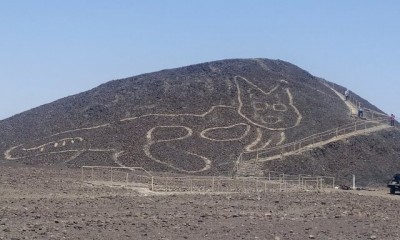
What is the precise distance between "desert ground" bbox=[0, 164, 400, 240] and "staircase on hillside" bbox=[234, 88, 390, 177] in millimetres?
19573

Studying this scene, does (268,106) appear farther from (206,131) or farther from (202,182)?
(202,182)

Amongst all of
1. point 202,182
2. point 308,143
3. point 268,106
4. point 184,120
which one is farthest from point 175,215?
point 268,106

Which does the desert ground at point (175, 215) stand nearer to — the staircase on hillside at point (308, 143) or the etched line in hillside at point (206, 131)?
the staircase on hillside at point (308, 143)

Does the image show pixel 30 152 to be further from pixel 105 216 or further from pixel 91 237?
pixel 91 237

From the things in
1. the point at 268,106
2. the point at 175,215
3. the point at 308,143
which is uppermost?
the point at 268,106

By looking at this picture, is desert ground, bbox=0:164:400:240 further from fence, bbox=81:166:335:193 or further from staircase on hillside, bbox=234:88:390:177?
staircase on hillside, bbox=234:88:390:177

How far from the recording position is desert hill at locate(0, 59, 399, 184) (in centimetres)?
6069

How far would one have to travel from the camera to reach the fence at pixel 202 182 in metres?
42.6

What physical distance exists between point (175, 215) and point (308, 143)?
39281mm

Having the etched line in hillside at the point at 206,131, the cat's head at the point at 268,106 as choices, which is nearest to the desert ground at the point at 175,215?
the etched line in hillside at the point at 206,131

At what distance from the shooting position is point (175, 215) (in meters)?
25.9

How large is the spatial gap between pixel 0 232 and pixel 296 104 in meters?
55.0

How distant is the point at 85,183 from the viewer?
39469 millimetres

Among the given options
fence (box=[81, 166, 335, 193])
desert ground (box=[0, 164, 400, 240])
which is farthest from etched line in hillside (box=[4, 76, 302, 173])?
desert ground (box=[0, 164, 400, 240])
